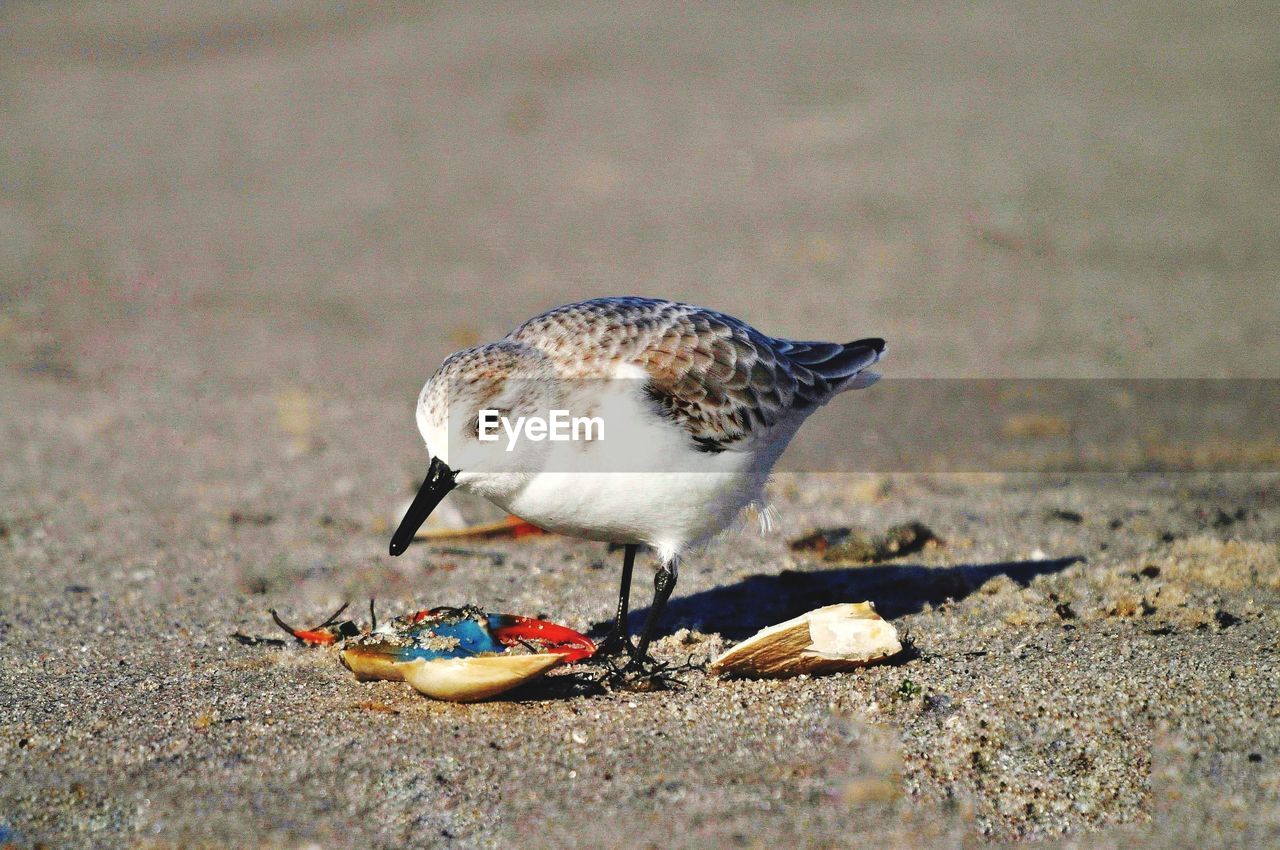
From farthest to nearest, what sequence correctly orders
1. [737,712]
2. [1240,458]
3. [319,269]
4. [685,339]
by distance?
[319,269], [1240,458], [685,339], [737,712]

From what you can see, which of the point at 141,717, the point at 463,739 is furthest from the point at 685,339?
the point at 141,717

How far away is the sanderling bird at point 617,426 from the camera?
4.02 meters

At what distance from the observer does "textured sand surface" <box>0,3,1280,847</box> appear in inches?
134

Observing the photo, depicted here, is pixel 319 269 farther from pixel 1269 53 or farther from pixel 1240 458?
pixel 1269 53

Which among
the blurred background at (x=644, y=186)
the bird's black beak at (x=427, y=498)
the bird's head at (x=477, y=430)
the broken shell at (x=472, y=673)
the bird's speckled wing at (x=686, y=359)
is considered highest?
the blurred background at (x=644, y=186)

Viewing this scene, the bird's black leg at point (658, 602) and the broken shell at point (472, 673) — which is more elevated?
the bird's black leg at point (658, 602)

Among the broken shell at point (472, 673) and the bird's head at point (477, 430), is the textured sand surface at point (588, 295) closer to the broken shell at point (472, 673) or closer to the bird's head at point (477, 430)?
the broken shell at point (472, 673)

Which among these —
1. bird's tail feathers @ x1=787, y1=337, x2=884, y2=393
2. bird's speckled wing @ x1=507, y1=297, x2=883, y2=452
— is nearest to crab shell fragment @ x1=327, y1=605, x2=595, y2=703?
bird's speckled wing @ x1=507, y1=297, x2=883, y2=452

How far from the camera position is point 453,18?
18203mm

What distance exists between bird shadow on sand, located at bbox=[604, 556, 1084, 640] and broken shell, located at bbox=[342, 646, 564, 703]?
3.51 feet

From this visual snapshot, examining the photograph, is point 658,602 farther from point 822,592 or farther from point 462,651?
point 822,592

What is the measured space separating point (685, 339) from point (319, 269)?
779 centimetres

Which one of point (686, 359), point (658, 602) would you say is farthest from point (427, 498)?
point (686, 359)

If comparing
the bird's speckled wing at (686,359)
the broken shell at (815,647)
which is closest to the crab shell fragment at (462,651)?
the broken shell at (815,647)
